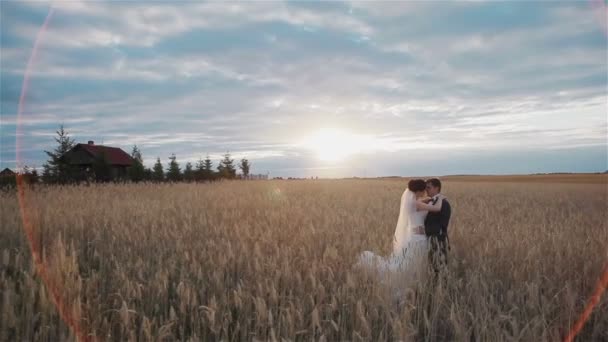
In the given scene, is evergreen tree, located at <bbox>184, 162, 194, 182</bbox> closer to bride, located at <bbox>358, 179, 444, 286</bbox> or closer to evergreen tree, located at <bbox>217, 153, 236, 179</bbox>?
evergreen tree, located at <bbox>217, 153, 236, 179</bbox>

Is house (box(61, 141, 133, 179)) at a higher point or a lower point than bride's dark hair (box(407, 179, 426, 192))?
higher

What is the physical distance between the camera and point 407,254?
198 inches

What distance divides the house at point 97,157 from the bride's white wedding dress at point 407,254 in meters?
36.5

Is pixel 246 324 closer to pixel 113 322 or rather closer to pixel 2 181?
pixel 113 322

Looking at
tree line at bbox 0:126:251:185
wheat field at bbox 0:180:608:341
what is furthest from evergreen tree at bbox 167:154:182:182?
wheat field at bbox 0:180:608:341

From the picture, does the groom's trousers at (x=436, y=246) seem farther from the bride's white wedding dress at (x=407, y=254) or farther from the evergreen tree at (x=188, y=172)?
the evergreen tree at (x=188, y=172)

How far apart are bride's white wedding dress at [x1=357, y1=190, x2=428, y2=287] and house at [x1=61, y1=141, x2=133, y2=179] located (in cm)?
3651

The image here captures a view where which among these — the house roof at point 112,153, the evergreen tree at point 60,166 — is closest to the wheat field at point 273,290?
the evergreen tree at point 60,166

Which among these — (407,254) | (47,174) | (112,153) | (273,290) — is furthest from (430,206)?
(112,153)

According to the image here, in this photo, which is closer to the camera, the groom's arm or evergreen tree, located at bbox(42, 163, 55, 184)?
the groom's arm

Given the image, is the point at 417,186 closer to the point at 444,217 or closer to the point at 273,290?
the point at 444,217

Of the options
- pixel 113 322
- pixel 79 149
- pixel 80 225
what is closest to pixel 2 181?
pixel 80 225

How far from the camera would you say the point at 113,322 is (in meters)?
3.37

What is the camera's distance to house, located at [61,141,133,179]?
38266mm
